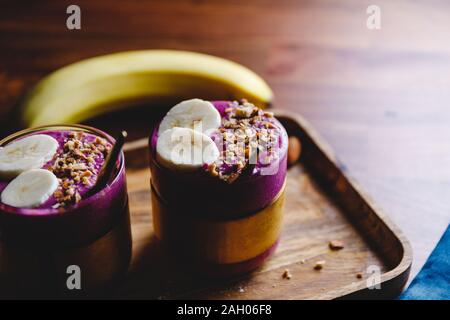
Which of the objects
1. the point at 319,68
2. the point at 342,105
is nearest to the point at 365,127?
the point at 342,105

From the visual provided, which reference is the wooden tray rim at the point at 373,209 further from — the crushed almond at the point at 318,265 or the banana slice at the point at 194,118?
the banana slice at the point at 194,118

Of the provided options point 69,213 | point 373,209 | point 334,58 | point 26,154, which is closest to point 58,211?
point 69,213

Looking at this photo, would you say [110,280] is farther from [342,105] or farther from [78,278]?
[342,105]

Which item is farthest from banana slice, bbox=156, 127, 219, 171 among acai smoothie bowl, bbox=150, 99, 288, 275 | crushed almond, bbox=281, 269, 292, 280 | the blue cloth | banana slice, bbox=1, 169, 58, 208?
the blue cloth

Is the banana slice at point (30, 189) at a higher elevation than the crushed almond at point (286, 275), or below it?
higher

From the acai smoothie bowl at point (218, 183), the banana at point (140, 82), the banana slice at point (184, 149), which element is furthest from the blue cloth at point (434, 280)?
the banana at point (140, 82)

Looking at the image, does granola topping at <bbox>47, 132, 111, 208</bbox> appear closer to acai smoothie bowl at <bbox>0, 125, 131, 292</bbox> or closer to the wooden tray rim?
acai smoothie bowl at <bbox>0, 125, 131, 292</bbox>
